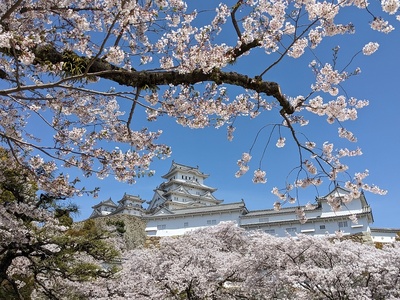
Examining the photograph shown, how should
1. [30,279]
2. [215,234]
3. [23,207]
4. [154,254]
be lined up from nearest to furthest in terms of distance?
1. [23,207]
2. [30,279]
3. [154,254]
4. [215,234]

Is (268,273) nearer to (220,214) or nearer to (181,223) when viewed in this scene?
(220,214)

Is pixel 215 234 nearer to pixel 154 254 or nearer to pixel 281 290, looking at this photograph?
pixel 154 254

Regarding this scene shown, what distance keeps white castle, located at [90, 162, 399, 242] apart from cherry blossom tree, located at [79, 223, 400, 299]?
8.45 meters

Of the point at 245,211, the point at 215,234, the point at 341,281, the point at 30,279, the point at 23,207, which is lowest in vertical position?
the point at 341,281

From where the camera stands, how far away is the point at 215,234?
16.1 m

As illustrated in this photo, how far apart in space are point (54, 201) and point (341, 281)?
7.30 metres

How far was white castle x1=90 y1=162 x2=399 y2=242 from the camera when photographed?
2495cm

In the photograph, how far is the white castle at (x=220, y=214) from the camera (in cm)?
2495

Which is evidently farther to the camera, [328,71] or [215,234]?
[215,234]

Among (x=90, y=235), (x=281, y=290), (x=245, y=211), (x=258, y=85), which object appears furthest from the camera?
(x=245, y=211)

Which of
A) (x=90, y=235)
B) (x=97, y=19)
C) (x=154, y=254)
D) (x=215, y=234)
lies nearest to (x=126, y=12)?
(x=97, y=19)

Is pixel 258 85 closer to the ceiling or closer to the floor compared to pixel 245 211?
closer to the floor

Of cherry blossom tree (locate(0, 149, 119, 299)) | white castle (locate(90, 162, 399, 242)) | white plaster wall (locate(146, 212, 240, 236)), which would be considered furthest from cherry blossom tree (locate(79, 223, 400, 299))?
white plaster wall (locate(146, 212, 240, 236))

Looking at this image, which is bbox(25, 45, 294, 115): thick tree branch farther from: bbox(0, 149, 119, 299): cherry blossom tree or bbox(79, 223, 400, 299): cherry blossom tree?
bbox(79, 223, 400, 299): cherry blossom tree
